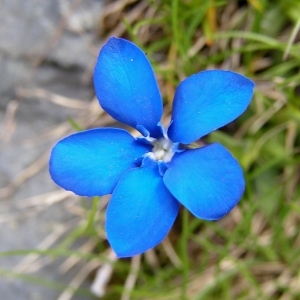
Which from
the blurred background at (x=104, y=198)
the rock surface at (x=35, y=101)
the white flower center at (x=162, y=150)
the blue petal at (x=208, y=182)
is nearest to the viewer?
the blue petal at (x=208, y=182)

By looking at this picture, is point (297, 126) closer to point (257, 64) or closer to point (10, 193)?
point (257, 64)

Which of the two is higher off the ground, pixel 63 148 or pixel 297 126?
pixel 63 148

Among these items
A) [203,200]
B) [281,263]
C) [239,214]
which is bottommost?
[281,263]

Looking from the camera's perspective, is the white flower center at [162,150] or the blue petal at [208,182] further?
the white flower center at [162,150]

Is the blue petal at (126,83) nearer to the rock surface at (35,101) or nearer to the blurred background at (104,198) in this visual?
the blurred background at (104,198)

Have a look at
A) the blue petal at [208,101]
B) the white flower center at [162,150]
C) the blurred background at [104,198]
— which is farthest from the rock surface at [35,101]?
the blue petal at [208,101]

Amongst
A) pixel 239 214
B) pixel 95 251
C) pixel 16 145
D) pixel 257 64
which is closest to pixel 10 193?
pixel 16 145

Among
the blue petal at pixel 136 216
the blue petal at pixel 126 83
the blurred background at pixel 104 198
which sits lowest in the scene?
the blurred background at pixel 104 198

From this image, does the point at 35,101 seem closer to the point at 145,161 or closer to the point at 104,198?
the point at 104,198
